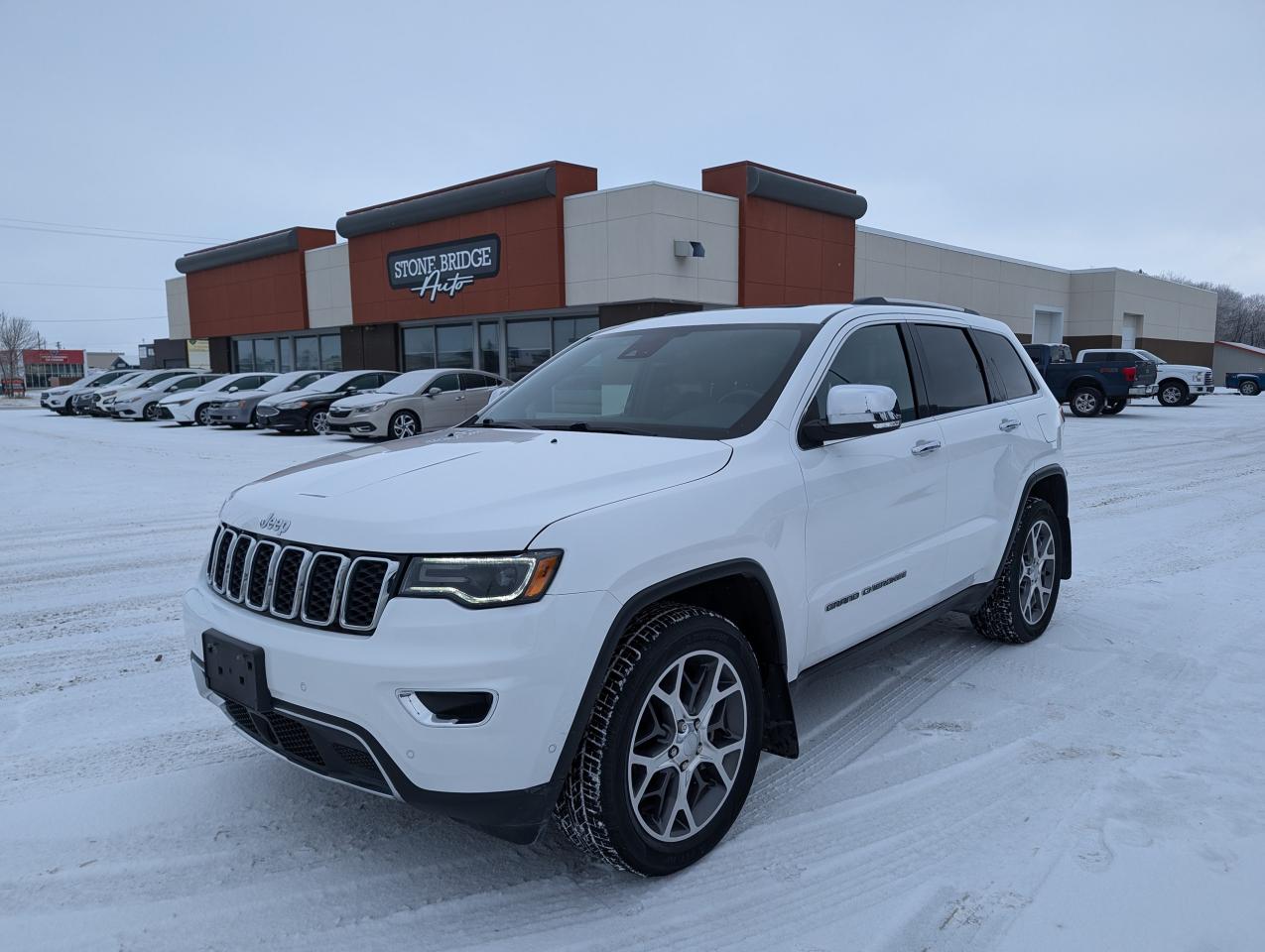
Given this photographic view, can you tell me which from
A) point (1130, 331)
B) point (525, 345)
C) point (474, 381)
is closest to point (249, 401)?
point (474, 381)

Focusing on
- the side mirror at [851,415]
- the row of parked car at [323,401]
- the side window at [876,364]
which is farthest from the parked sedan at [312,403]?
the side mirror at [851,415]

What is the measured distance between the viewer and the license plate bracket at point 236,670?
268 cm

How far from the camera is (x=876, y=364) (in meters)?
4.05

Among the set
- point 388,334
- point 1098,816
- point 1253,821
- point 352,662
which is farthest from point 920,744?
point 388,334

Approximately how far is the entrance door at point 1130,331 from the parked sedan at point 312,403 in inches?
1433

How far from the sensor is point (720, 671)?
3.00 meters

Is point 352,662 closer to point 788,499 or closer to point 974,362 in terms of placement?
point 788,499

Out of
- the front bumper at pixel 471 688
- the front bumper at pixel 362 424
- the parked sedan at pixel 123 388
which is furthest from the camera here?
the parked sedan at pixel 123 388

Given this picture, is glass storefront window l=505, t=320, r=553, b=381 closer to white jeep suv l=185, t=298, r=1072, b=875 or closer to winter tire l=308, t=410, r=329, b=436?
winter tire l=308, t=410, r=329, b=436

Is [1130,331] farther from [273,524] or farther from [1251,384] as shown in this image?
[273,524]

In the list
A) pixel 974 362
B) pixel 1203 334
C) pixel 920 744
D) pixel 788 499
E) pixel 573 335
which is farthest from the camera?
pixel 1203 334

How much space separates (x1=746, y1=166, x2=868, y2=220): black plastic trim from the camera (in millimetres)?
23766

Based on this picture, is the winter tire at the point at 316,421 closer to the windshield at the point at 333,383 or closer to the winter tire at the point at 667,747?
the windshield at the point at 333,383

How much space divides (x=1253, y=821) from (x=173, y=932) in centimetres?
355
